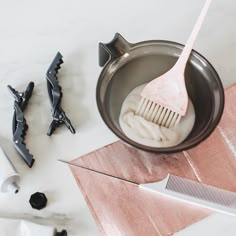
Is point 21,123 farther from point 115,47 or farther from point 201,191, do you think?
point 201,191

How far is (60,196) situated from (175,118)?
0.67 feet

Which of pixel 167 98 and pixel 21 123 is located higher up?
pixel 167 98

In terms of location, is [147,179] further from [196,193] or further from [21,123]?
[21,123]

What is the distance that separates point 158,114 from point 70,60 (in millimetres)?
190

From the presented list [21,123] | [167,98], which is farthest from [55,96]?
[167,98]

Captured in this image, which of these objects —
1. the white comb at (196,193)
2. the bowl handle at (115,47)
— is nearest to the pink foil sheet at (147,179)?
the white comb at (196,193)

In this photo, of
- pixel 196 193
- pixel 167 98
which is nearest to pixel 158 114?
pixel 167 98

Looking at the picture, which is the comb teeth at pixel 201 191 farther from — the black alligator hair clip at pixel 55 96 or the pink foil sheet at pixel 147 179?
the black alligator hair clip at pixel 55 96

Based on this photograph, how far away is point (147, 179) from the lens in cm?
73

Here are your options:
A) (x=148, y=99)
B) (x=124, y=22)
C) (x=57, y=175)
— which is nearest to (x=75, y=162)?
(x=57, y=175)

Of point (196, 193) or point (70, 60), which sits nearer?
point (196, 193)

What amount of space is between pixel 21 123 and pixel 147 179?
0.21 metres

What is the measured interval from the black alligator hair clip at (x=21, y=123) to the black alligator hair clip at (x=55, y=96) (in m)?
0.03

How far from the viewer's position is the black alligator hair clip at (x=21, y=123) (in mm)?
729
